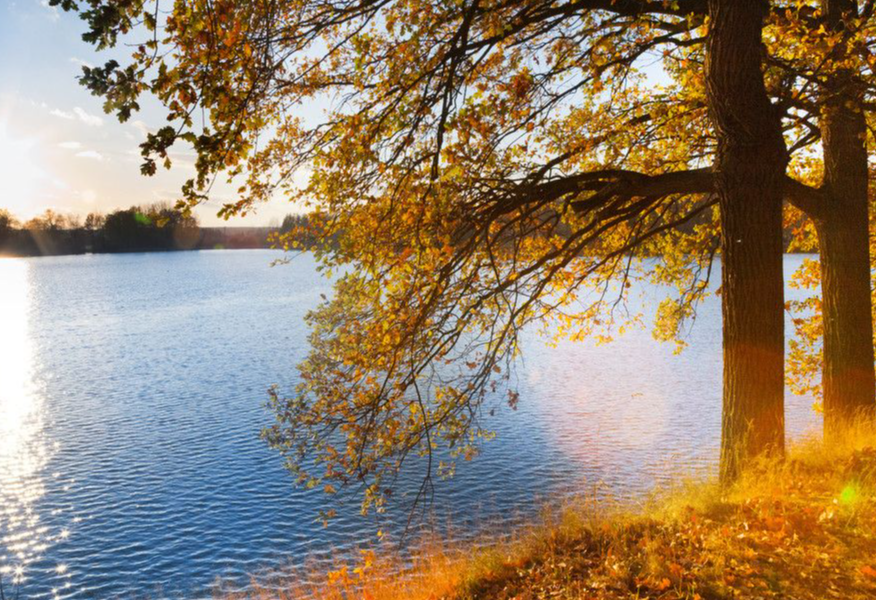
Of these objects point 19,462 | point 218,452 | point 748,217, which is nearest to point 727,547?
point 748,217

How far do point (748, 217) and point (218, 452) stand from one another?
806 inches

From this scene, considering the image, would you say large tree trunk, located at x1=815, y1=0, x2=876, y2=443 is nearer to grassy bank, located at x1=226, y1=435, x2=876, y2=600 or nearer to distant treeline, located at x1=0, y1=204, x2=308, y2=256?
grassy bank, located at x1=226, y1=435, x2=876, y2=600

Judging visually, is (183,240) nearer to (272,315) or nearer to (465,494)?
A: (272,315)

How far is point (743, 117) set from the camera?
7562 millimetres

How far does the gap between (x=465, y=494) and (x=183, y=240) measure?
192123 mm

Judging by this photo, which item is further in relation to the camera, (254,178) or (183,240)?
(183,240)

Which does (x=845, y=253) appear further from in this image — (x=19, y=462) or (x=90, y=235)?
(x=90, y=235)

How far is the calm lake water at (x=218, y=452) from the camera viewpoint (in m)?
17.0

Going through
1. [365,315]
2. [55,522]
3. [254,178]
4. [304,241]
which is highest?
[254,178]

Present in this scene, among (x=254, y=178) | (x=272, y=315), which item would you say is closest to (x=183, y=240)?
(x=272, y=315)

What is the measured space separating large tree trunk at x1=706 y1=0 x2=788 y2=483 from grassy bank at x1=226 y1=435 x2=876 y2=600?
2.37 feet

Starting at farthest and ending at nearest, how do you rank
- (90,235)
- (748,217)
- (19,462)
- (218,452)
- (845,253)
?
(90,235) → (19,462) → (218,452) → (845,253) → (748,217)

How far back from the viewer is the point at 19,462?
78.0ft

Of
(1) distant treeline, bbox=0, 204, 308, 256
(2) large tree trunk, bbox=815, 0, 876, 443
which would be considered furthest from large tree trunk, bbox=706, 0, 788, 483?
(1) distant treeline, bbox=0, 204, 308, 256
